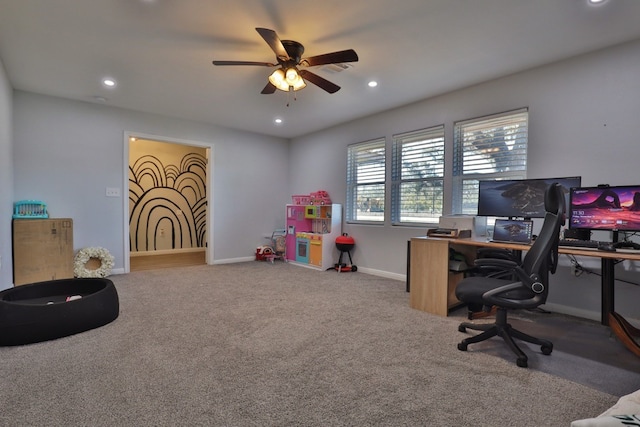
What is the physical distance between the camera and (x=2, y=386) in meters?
1.73

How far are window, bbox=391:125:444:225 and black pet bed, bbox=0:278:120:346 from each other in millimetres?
3655

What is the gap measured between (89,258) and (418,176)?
186 inches

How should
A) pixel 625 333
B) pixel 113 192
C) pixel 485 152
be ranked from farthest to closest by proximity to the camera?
1. pixel 113 192
2. pixel 485 152
3. pixel 625 333

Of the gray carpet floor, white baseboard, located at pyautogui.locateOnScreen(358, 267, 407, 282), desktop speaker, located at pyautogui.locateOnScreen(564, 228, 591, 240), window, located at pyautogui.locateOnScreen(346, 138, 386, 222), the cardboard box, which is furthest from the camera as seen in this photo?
window, located at pyautogui.locateOnScreen(346, 138, 386, 222)

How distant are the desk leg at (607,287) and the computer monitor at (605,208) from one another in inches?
11.5

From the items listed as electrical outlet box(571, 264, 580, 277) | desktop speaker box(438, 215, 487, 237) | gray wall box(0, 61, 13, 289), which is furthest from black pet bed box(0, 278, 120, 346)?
electrical outlet box(571, 264, 580, 277)

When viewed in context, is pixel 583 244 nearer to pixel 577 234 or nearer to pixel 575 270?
pixel 577 234

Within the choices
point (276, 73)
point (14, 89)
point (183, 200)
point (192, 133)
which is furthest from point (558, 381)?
point (183, 200)

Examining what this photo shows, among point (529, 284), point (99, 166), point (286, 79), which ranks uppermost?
point (286, 79)

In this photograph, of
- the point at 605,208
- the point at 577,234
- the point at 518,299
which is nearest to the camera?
the point at 518,299

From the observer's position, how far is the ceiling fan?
2.45 meters

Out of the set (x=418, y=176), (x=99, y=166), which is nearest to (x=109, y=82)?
(x=99, y=166)

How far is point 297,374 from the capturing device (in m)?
1.90

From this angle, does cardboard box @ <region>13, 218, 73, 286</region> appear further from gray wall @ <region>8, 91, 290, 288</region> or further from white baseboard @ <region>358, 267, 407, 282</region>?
white baseboard @ <region>358, 267, 407, 282</region>
